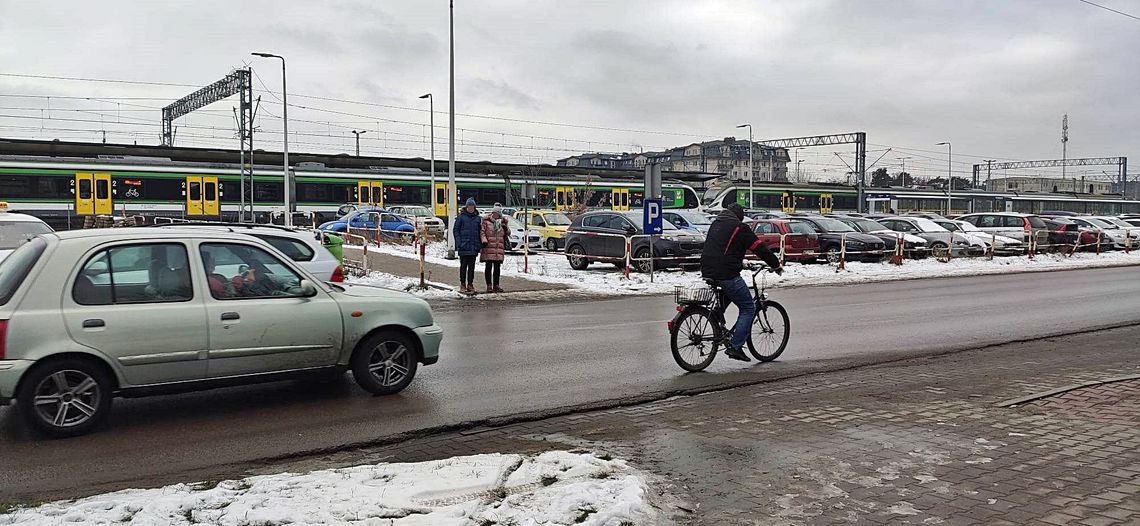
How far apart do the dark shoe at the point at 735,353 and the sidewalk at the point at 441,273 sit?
9575mm

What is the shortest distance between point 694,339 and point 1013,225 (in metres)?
29.5

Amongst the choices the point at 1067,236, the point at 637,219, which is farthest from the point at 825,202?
the point at 637,219

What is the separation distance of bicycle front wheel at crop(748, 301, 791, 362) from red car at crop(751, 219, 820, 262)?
16.8 m

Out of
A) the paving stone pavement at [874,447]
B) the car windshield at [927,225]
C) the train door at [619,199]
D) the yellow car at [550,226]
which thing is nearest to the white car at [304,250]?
the paving stone pavement at [874,447]

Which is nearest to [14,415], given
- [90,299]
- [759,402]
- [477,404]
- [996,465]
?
[90,299]

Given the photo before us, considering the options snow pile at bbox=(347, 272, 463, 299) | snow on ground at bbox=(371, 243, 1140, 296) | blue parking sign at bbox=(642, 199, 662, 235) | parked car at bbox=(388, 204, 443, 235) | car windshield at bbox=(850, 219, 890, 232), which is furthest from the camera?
parked car at bbox=(388, 204, 443, 235)

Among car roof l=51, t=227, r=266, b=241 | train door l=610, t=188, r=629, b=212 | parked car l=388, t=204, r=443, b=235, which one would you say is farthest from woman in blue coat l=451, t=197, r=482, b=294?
train door l=610, t=188, r=629, b=212

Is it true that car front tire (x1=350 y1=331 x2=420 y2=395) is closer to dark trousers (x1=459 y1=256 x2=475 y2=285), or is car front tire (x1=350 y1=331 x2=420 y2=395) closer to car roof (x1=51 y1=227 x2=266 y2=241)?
car roof (x1=51 y1=227 x2=266 y2=241)

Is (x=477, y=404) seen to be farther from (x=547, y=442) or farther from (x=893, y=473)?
(x=893, y=473)

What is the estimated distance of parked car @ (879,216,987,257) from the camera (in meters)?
29.6

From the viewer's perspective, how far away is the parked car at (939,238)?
2962 cm

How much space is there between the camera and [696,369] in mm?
9422

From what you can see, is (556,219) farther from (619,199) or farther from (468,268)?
(619,199)

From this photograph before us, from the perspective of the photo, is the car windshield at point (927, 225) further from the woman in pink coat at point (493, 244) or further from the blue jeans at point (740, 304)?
the blue jeans at point (740, 304)
